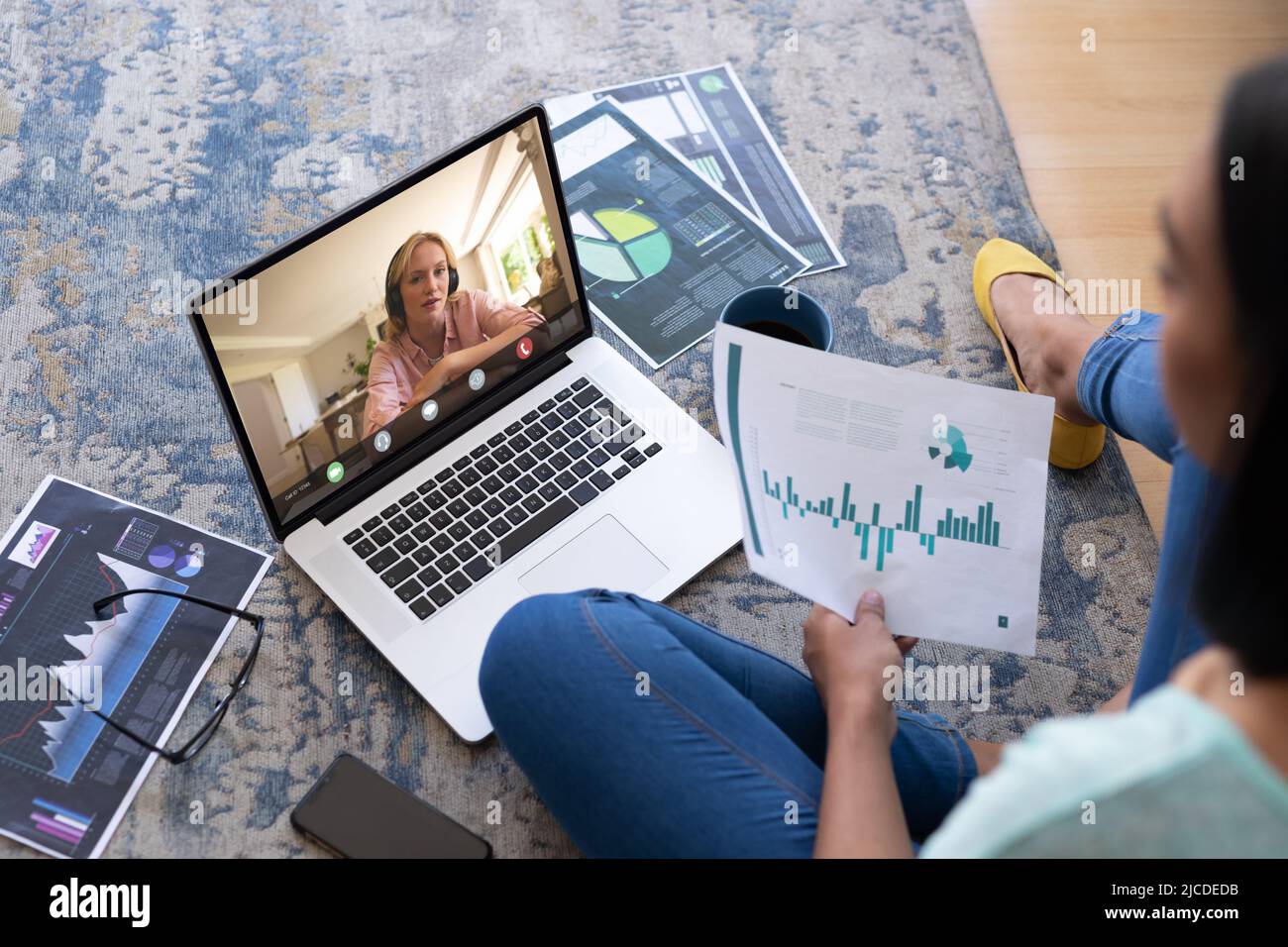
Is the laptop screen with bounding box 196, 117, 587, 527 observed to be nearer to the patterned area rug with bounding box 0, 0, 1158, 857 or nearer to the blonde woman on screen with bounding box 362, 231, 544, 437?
the blonde woman on screen with bounding box 362, 231, 544, 437

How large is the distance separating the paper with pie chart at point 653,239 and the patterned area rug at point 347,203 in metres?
0.04

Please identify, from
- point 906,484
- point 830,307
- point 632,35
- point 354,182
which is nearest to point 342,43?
point 354,182

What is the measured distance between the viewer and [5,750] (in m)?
0.92

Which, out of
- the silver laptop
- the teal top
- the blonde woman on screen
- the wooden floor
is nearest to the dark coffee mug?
the silver laptop

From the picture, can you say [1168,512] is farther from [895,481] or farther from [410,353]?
[410,353]

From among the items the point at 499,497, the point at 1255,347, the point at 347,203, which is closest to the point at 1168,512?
the point at 1255,347

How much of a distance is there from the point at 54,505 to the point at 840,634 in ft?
2.44

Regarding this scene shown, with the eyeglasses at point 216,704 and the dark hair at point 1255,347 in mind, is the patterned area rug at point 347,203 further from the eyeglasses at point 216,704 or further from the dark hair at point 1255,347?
the dark hair at point 1255,347

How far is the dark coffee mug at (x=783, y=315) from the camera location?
1.08 m

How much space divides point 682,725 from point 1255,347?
0.45 meters

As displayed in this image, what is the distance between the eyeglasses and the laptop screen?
0.12 metres

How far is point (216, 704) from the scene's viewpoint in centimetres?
99

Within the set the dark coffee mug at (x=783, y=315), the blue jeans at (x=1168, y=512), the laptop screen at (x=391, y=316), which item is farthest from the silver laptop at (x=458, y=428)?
the blue jeans at (x=1168, y=512)

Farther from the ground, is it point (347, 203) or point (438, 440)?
point (347, 203)
